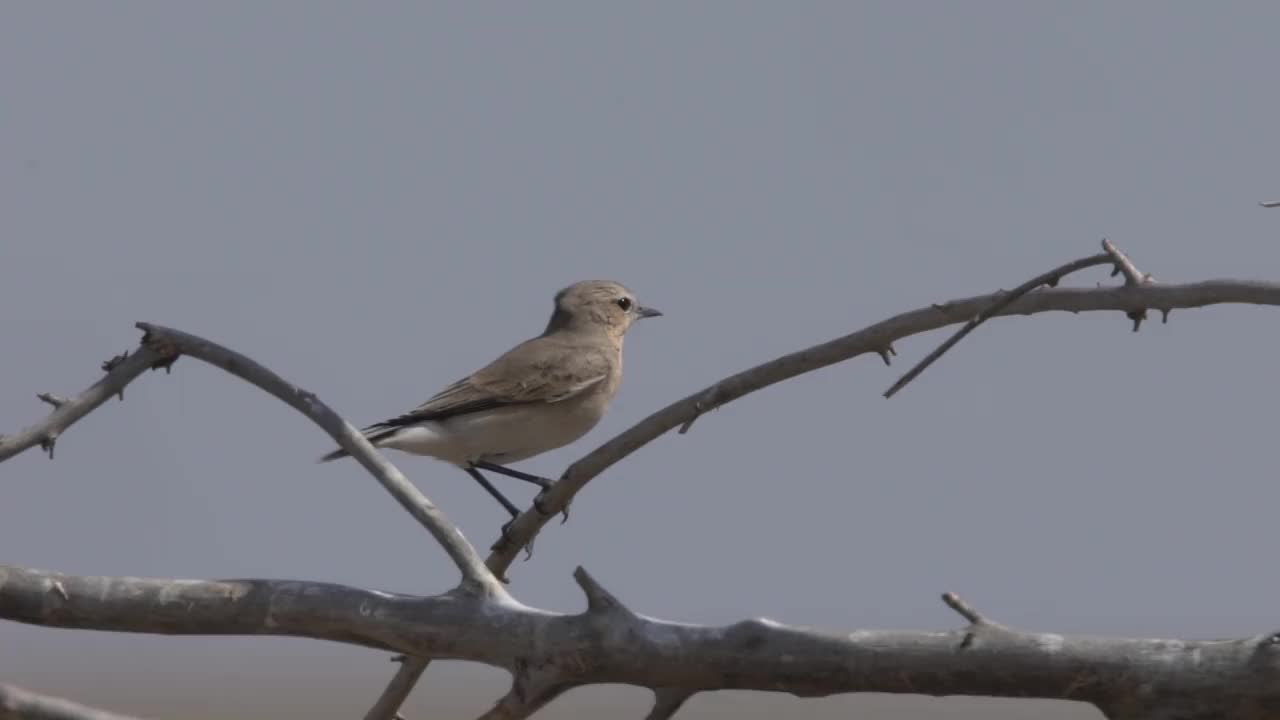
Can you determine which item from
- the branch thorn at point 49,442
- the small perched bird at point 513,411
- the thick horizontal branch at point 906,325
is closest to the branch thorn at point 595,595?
the thick horizontal branch at point 906,325

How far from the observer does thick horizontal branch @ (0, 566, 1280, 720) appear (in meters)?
5.10

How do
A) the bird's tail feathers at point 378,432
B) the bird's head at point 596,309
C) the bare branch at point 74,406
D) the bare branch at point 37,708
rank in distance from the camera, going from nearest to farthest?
the bare branch at point 37,708 < the bare branch at point 74,406 < the bird's tail feathers at point 378,432 < the bird's head at point 596,309

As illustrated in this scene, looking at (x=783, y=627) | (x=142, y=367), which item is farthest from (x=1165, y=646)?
(x=142, y=367)

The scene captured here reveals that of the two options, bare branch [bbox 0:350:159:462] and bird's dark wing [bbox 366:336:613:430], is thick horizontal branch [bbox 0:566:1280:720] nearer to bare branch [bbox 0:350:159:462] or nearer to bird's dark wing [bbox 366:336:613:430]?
bare branch [bbox 0:350:159:462]

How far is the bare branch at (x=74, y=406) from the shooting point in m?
6.93

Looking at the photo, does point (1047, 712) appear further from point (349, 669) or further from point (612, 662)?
point (612, 662)

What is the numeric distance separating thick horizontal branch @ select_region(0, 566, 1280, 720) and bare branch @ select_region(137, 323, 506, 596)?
137 millimetres

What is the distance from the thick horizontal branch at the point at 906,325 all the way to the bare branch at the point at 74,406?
1.61 m

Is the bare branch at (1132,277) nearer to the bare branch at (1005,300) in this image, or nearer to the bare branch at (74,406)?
the bare branch at (1005,300)

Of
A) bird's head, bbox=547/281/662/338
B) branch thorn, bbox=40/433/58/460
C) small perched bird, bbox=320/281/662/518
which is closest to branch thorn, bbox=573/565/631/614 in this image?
branch thorn, bbox=40/433/58/460

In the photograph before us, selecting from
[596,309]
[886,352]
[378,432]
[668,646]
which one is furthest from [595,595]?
[596,309]

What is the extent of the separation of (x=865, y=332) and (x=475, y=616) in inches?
55.5

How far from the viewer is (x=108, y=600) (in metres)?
6.04

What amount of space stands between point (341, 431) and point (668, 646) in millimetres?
1596
